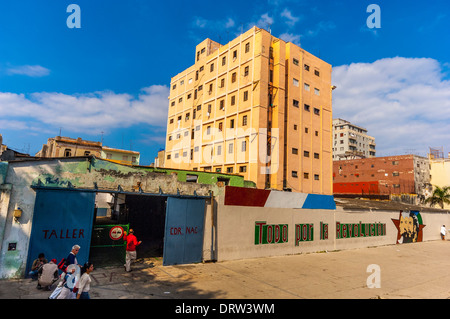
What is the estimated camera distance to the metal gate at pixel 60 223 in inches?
461

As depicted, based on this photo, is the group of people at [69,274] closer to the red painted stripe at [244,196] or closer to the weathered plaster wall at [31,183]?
the weathered plaster wall at [31,183]

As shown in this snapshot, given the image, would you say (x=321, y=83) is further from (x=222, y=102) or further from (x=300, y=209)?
(x=300, y=209)

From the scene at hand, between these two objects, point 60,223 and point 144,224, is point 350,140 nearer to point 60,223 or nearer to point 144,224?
point 144,224

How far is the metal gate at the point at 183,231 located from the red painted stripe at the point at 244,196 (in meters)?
1.75

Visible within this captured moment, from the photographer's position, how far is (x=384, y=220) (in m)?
28.6

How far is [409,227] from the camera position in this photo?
31.9 metres

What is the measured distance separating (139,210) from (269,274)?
13297 mm

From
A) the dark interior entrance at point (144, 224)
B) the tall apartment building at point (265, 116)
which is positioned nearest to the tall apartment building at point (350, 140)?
the tall apartment building at point (265, 116)

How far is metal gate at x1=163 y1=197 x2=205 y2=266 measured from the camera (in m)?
14.8

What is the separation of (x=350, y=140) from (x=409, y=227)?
77204 millimetres

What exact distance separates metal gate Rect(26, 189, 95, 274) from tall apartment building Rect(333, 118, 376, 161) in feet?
323

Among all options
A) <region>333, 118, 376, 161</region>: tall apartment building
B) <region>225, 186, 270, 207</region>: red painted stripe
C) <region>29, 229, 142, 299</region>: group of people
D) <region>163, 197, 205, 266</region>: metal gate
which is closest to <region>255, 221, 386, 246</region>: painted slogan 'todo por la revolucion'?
<region>225, 186, 270, 207</region>: red painted stripe

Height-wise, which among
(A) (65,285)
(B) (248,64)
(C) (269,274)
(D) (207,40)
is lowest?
(C) (269,274)
